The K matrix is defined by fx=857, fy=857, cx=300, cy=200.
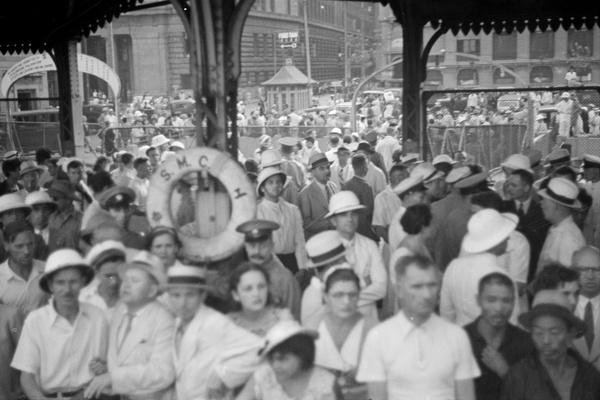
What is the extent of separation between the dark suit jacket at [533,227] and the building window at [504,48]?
56.6 metres

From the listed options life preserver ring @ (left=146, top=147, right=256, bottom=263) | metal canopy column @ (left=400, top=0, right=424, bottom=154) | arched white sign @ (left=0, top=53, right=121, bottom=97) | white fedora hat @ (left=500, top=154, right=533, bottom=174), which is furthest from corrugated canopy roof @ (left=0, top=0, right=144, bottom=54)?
life preserver ring @ (left=146, top=147, right=256, bottom=263)

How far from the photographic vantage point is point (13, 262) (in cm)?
Answer: 661

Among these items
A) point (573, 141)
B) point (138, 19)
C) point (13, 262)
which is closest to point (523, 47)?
point (138, 19)

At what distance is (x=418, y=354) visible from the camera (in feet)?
14.6

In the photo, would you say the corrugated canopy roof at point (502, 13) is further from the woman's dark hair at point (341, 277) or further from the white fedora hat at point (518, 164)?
the woman's dark hair at point (341, 277)

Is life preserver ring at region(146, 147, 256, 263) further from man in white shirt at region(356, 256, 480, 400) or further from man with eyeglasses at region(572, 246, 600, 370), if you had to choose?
man with eyeglasses at region(572, 246, 600, 370)

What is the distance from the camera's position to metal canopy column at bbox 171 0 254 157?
6.81 metres

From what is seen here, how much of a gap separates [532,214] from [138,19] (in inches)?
1896

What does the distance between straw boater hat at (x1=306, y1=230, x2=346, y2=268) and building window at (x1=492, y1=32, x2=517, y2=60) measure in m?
59.3

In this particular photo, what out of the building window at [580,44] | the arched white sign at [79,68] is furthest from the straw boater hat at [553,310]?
the building window at [580,44]

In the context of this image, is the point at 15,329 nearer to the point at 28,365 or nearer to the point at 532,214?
the point at 28,365

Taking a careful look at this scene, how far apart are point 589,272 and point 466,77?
196ft

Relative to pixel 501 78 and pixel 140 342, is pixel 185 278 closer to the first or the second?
pixel 140 342

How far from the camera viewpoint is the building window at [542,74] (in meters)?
60.1
